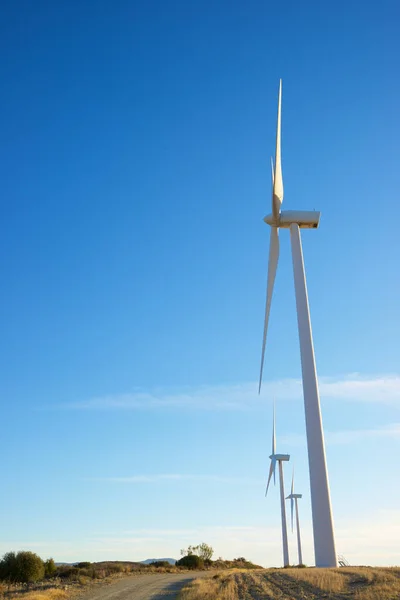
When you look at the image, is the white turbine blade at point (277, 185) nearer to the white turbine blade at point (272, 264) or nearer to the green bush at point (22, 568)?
the white turbine blade at point (272, 264)

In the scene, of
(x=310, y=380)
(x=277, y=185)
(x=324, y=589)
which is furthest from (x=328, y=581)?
(x=277, y=185)

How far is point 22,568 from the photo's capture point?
47.8 meters

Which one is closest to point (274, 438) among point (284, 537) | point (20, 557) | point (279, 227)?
point (284, 537)

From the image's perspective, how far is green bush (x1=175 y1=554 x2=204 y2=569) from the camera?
7562 centimetres

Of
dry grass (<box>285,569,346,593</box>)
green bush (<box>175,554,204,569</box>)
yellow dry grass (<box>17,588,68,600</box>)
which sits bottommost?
yellow dry grass (<box>17,588,68,600</box>)

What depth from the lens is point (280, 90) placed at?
31906 millimetres

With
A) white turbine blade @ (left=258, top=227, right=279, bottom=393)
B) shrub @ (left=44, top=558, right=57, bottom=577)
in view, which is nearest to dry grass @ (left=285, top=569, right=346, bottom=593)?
white turbine blade @ (left=258, top=227, right=279, bottom=393)

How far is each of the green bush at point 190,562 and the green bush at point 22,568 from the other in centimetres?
3209

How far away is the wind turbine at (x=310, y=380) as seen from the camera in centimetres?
2558

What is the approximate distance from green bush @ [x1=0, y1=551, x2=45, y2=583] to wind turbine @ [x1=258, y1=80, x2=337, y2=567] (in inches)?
1190

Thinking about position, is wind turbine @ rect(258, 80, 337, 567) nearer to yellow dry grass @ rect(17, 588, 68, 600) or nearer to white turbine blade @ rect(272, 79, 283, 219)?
white turbine blade @ rect(272, 79, 283, 219)

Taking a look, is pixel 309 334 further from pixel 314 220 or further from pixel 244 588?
pixel 244 588

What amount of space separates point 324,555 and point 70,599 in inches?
594

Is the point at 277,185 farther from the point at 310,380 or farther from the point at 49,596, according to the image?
the point at 49,596
